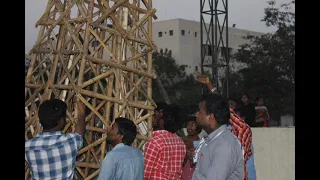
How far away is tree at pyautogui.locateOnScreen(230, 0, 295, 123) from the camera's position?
26.7m

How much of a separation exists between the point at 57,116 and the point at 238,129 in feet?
6.31

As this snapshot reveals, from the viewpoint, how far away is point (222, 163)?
362 cm

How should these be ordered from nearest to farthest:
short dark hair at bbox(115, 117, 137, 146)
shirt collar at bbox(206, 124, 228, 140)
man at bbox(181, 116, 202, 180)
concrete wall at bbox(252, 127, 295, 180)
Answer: shirt collar at bbox(206, 124, 228, 140) → short dark hair at bbox(115, 117, 137, 146) → man at bbox(181, 116, 202, 180) → concrete wall at bbox(252, 127, 295, 180)

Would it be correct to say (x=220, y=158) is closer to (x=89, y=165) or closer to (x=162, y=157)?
(x=162, y=157)

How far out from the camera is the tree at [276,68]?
1051 inches

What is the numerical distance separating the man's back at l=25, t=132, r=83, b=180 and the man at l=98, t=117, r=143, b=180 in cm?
35

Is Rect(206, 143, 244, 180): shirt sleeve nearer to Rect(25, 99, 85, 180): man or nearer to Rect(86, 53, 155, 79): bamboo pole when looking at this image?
Rect(25, 99, 85, 180): man

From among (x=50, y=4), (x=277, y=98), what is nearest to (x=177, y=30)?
(x=277, y=98)

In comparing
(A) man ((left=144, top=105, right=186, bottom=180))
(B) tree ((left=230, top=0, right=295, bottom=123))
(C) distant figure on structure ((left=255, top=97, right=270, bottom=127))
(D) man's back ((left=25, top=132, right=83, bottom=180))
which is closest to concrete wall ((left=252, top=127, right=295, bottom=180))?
(C) distant figure on structure ((left=255, top=97, right=270, bottom=127))

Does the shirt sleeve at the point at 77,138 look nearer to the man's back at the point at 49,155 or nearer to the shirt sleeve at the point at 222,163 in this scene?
the man's back at the point at 49,155

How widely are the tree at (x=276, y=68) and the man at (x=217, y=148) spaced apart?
22867 mm

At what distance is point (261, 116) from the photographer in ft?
37.5

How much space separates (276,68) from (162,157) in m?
23.3

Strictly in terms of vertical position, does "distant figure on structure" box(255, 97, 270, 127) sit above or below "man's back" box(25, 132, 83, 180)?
below
